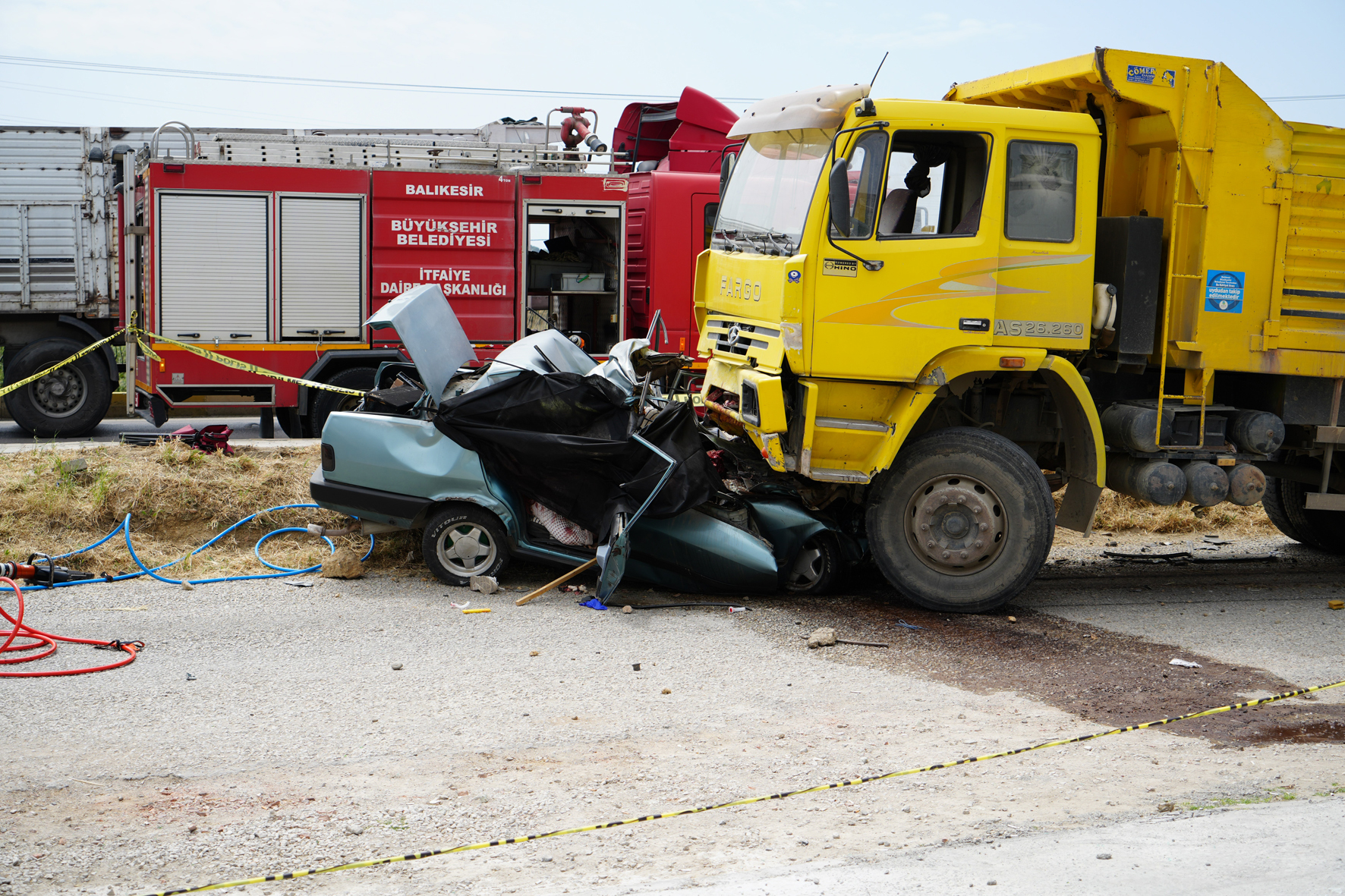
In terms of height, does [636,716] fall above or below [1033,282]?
below

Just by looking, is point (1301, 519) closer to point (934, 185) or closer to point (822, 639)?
point (934, 185)

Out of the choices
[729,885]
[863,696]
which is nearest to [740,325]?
[863,696]

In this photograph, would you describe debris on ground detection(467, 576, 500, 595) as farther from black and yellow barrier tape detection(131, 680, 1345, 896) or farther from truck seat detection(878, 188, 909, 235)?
black and yellow barrier tape detection(131, 680, 1345, 896)

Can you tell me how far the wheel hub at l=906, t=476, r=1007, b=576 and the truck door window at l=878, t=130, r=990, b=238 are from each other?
1.54m

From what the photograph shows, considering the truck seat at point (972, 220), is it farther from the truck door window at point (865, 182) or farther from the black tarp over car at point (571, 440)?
the black tarp over car at point (571, 440)

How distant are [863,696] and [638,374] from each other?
3.65 m

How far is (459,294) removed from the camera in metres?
12.3

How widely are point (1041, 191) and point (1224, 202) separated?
1.21m

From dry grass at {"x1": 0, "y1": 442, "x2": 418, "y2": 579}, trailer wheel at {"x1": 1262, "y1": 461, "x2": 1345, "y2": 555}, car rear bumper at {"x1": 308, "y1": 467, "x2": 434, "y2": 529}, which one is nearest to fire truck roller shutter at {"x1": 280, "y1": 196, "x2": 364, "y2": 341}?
dry grass at {"x1": 0, "y1": 442, "x2": 418, "y2": 579}

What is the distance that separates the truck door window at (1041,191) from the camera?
22.4ft

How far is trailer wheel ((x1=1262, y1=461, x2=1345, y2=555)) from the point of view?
937 cm

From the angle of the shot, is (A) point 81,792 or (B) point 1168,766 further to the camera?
(B) point 1168,766

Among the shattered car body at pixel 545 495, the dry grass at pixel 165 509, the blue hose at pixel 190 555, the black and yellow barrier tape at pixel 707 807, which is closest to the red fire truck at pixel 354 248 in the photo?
the dry grass at pixel 165 509

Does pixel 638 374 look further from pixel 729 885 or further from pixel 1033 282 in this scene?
pixel 729 885
